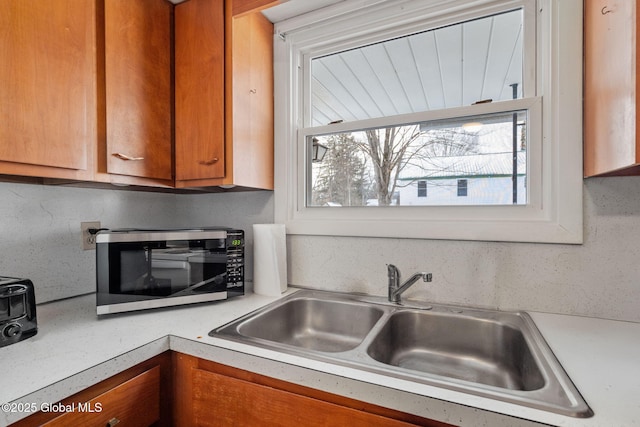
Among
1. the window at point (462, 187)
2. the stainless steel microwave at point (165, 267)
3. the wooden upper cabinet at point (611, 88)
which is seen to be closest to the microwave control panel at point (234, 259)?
the stainless steel microwave at point (165, 267)

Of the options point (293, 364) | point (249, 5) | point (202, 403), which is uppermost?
point (249, 5)

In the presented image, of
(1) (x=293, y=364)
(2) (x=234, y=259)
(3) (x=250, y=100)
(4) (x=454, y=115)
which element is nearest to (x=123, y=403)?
(1) (x=293, y=364)

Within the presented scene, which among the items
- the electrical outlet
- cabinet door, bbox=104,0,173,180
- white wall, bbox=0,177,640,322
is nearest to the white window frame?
white wall, bbox=0,177,640,322

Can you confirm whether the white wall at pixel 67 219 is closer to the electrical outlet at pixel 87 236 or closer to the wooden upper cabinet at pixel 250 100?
the electrical outlet at pixel 87 236

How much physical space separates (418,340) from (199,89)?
1320 mm

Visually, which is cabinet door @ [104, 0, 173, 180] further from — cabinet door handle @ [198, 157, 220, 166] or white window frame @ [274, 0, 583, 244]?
white window frame @ [274, 0, 583, 244]

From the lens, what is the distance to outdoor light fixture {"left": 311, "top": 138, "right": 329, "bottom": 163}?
1.51 meters

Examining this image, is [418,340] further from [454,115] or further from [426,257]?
[454,115]

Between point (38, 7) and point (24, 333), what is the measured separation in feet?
3.13

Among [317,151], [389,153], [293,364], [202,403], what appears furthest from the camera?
Answer: [317,151]

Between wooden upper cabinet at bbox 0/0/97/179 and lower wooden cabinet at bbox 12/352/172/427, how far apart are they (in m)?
0.64

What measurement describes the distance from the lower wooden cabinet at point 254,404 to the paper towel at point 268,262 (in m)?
0.49

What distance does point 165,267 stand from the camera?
1.15 metres

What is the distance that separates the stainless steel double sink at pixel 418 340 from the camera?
695 millimetres
